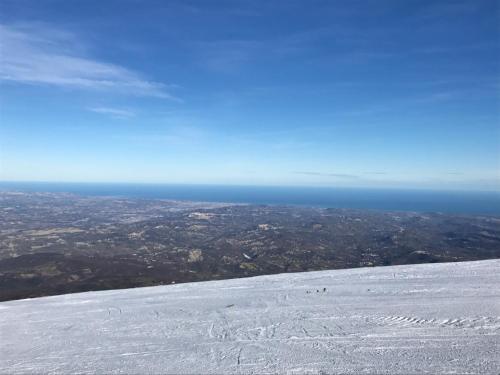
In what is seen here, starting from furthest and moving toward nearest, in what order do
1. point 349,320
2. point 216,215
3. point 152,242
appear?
point 216,215
point 152,242
point 349,320

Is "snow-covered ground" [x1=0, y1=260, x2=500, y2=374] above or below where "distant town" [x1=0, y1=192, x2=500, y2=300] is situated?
above

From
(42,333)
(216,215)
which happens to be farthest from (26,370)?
(216,215)

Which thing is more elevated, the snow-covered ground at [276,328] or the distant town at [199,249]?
the snow-covered ground at [276,328]

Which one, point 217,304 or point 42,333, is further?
point 217,304

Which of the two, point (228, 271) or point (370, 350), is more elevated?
point (370, 350)

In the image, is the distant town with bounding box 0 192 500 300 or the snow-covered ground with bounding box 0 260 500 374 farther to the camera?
the distant town with bounding box 0 192 500 300

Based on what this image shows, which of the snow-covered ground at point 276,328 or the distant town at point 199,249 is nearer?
the snow-covered ground at point 276,328

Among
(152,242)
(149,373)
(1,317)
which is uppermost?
(149,373)

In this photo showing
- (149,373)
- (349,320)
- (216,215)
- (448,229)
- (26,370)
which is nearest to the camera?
(149,373)

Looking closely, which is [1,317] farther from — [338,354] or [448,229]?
[448,229]
